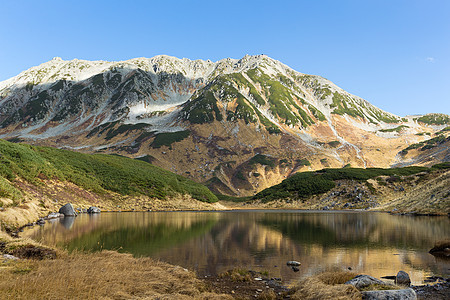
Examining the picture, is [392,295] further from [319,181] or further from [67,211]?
[319,181]

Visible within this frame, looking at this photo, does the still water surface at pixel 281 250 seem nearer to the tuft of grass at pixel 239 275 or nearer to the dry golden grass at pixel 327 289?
the tuft of grass at pixel 239 275

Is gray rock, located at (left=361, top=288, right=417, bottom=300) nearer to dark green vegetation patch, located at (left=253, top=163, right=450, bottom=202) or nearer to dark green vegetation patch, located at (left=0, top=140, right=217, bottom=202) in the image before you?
dark green vegetation patch, located at (left=0, top=140, right=217, bottom=202)

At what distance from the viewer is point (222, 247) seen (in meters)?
32.7

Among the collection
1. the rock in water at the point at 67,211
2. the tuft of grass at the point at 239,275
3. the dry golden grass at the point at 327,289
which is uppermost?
the dry golden grass at the point at 327,289

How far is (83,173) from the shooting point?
326 ft

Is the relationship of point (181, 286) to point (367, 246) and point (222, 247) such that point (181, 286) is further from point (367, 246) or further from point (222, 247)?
point (367, 246)

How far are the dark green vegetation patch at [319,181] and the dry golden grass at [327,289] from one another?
12676 cm

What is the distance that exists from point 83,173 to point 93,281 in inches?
3768

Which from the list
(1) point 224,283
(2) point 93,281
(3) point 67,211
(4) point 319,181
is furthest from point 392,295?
(4) point 319,181

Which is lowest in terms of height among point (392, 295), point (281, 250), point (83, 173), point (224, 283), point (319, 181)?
point (281, 250)

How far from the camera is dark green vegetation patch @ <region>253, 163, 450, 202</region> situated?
5507 inches

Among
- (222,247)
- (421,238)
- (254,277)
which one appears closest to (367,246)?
(421,238)

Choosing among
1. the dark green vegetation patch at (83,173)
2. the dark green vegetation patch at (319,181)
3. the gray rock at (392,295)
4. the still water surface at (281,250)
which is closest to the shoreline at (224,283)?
the gray rock at (392,295)

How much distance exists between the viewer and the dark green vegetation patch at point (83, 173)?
7200 cm
